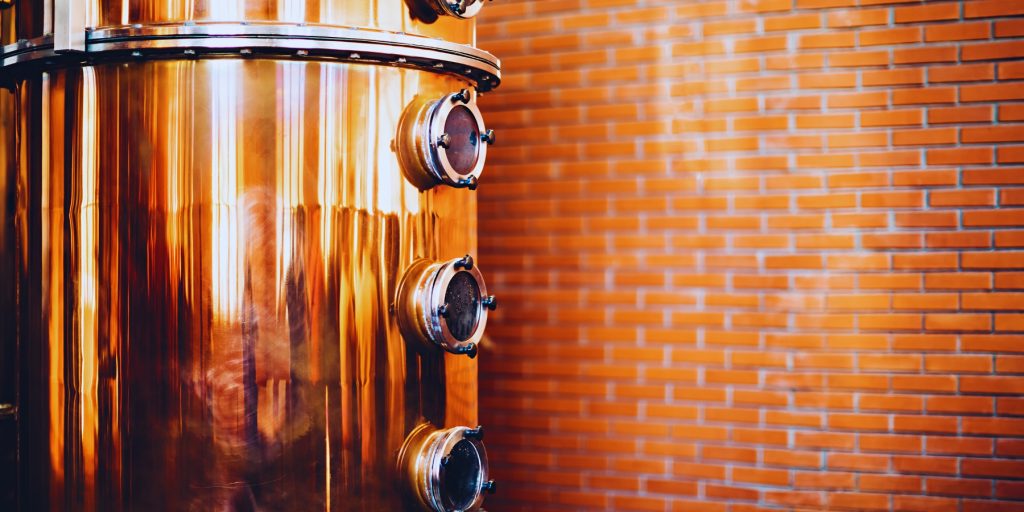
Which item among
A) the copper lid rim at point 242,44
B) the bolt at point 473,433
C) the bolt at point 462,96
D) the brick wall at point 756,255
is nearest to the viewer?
the copper lid rim at point 242,44

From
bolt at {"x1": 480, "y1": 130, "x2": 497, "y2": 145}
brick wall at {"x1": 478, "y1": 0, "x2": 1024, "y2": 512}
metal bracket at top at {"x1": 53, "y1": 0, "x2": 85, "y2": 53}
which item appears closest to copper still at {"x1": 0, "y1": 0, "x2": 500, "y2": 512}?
metal bracket at top at {"x1": 53, "y1": 0, "x2": 85, "y2": 53}

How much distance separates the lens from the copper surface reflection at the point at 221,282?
7.57 ft

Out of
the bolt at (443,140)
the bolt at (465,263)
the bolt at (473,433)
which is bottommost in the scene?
the bolt at (473,433)

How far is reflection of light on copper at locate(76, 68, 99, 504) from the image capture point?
2.38 m

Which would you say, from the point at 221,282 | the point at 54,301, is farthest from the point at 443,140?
the point at 54,301

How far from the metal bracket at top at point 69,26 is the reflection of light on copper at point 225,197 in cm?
39

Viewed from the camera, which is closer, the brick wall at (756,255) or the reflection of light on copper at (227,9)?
the reflection of light on copper at (227,9)

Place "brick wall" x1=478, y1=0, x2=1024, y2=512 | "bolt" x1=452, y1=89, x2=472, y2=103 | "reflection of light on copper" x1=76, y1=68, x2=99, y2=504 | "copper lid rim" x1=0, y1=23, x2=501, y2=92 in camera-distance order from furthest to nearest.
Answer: "brick wall" x1=478, y1=0, x2=1024, y2=512, "bolt" x1=452, y1=89, x2=472, y2=103, "reflection of light on copper" x1=76, y1=68, x2=99, y2=504, "copper lid rim" x1=0, y1=23, x2=501, y2=92

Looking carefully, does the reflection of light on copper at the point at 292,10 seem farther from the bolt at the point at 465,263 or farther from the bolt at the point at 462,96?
the bolt at the point at 465,263

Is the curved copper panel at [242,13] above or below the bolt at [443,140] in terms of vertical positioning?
above

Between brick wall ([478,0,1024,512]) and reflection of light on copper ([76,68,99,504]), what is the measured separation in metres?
1.96

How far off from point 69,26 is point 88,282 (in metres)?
0.66

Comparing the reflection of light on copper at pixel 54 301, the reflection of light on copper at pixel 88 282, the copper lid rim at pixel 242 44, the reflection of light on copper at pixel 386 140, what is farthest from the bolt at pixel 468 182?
the reflection of light on copper at pixel 54 301

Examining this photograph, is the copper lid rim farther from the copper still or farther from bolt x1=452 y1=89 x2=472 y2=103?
bolt x1=452 y1=89 x2=472 y2=103
